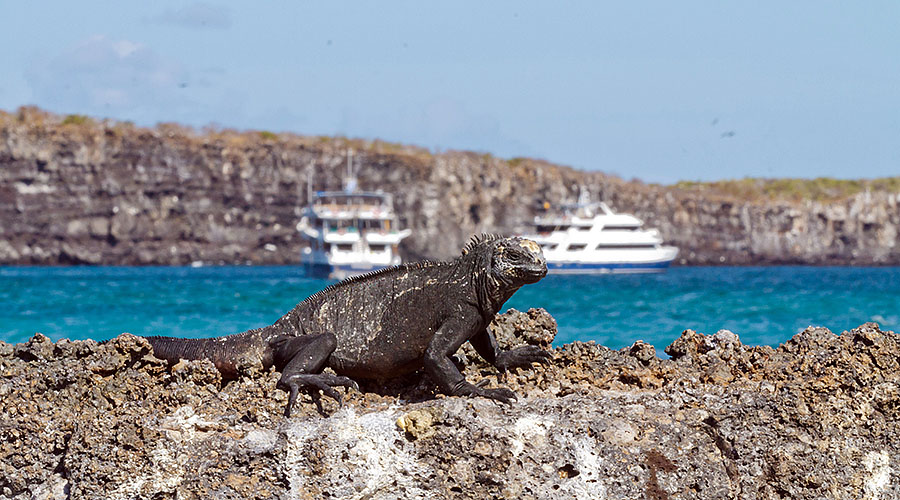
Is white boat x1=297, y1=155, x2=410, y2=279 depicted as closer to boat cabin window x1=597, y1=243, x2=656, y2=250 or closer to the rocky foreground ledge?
boat cabin window x1=597, y1=243, x2=656, y2=250

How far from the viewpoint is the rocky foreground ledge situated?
13.8ft

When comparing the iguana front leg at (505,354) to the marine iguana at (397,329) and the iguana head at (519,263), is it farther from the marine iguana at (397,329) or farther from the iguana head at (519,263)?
the iguana head at (519,263)

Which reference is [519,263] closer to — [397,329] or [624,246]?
[397,329]

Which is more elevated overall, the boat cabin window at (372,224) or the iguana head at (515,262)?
the iguana head at (515,262)

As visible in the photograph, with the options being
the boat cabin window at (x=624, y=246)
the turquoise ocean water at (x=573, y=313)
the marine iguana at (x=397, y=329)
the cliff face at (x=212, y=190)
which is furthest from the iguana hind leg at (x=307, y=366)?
the cliff face at (x=212, y=190)

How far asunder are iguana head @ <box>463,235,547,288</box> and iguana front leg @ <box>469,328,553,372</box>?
422 millimetres

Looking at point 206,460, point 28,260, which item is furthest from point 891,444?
point 28,260

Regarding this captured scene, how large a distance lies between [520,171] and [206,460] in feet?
292

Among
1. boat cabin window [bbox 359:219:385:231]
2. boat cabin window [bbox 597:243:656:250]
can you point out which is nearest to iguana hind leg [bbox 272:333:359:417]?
boat cabin window [bbox 359:219:385:231]

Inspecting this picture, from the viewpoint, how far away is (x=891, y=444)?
446 cm

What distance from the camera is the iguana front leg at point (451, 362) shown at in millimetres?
4559

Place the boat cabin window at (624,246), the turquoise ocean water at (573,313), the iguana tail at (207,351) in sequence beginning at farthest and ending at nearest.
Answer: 1. the boat cabin window at (624,246)
2. the turquoise ocean water at (573,313)
3. the iguana tail at (207,351)

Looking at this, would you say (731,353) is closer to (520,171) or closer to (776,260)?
(520,171)

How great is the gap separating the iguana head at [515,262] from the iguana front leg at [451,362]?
0.82 feet
